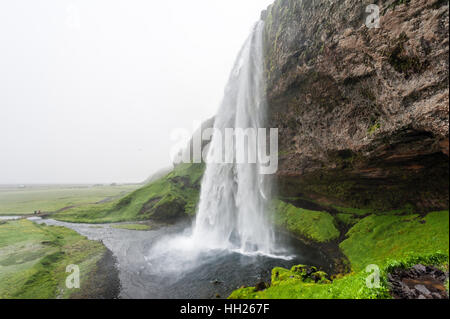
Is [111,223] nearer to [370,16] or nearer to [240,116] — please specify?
[240,116]

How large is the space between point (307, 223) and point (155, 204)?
116 ft

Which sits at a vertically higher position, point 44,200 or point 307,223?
point 307,223

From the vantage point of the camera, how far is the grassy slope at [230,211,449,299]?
28.8 ft

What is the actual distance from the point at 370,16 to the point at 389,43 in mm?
2621

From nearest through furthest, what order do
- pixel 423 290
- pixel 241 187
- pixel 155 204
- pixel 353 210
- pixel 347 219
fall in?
1. pixel 423 290
2. pixel 347 219
3. pixel 353 210
4. pixel 241 187
5. pixel 155 204

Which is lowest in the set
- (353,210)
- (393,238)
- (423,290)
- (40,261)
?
(40,261)

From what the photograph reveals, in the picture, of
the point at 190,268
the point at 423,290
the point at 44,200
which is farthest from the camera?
the point at 44,200

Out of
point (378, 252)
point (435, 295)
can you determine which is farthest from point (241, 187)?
point (435, 295)

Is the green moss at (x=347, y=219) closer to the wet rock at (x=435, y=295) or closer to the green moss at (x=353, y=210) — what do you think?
the green moss at (x=353, y=210)

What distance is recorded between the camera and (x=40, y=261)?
17.5 meters

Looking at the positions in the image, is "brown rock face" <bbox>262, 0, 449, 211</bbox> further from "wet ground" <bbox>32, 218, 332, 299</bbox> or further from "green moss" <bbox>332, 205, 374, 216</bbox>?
"wet ground" <bbox>32, 218, 332, 299</bbox>

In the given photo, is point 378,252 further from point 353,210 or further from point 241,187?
point 241,187

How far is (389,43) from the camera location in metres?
11.9

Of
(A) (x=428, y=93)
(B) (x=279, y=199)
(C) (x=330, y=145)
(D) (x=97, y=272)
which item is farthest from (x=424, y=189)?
(D) (x=97, y=272)
